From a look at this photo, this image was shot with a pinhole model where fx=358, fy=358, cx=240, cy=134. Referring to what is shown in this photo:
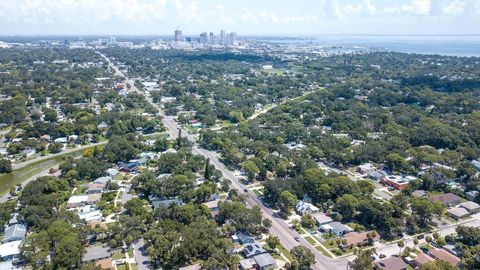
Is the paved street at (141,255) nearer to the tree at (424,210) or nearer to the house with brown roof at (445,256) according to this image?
the house with brown roof at (445,256)

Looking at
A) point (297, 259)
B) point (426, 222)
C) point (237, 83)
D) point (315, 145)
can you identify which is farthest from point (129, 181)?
point (237, 83)

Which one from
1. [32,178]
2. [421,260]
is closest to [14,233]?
[32,178]

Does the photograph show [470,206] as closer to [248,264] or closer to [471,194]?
[471,194]

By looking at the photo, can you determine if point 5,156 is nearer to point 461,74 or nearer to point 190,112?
point 190,112

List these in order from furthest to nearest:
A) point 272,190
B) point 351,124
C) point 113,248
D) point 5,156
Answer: point 351,124 → point 5,156 → point 272,190 → point 113,248

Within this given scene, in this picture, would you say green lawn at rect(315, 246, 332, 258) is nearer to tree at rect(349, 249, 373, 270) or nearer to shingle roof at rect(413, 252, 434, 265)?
tree at rect(349, 249, 373, 270)

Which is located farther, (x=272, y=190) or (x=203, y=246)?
(x=272, y=190)

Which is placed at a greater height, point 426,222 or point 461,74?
point 461,74
